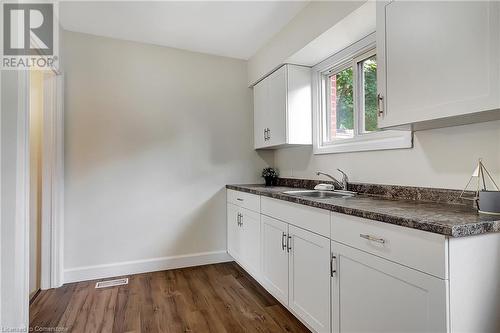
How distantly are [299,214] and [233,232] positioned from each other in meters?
1.35

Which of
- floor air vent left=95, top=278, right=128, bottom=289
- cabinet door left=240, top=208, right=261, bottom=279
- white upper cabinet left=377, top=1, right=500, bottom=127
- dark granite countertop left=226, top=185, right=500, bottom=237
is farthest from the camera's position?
floor air vent left=95, top=278, right=128, bottom=289

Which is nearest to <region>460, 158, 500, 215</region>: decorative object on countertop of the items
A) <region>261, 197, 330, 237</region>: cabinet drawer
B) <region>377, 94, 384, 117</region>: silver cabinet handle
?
<region>377, 94, 384, 117</region>: silver cabinet handle

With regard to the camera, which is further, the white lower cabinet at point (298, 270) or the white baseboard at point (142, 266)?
the white baseboard at point (142, 266)

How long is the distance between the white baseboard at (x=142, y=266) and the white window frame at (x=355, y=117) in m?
1.69

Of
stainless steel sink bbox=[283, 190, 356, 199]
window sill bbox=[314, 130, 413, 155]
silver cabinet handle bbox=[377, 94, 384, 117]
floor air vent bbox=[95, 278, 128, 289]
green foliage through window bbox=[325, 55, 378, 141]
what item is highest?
green foliage through window bbox=[325, 55, 378, 141]

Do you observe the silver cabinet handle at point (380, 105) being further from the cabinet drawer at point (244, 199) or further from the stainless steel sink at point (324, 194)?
the cabinet drawer at point (244, 199)

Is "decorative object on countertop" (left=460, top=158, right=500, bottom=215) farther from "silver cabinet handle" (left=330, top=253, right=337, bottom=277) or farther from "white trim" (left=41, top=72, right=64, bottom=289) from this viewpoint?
"white trim" (left=41, top=72, right=64, bottom=289)

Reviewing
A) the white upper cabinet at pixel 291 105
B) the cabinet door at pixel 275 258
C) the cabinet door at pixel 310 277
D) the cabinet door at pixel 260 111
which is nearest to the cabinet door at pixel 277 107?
the white upper cabinet at pixel 291 105

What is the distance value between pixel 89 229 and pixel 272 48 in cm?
259

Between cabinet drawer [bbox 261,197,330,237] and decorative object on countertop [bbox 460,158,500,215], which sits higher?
decorative object on countertop [bbox 460,158,500,215]

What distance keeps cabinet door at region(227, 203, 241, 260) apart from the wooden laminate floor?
0.28 m

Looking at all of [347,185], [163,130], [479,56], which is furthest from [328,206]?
[163,130]

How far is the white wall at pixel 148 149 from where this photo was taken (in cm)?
267

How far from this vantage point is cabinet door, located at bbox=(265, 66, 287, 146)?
8.77ft
